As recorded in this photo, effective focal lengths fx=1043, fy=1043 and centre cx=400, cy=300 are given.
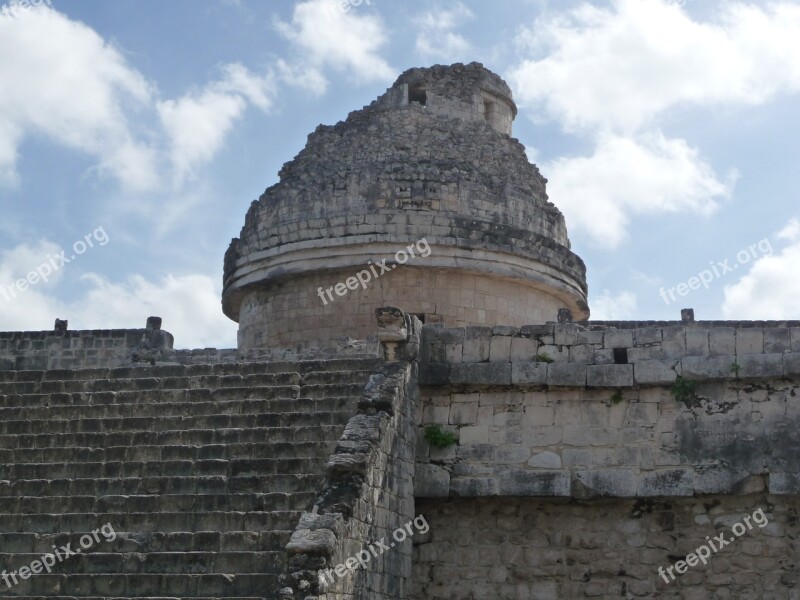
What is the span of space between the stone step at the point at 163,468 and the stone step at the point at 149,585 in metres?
1.54

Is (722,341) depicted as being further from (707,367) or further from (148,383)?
(148,383)

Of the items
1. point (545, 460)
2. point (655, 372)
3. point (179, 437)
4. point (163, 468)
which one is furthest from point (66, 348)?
point (655, 372)

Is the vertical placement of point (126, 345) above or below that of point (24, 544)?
above

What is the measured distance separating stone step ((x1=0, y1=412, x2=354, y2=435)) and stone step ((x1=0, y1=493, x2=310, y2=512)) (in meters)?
1.30

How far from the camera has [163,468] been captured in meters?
11.8

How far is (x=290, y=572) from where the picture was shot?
928cm

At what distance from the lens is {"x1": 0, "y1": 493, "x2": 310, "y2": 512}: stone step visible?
36.1 feet

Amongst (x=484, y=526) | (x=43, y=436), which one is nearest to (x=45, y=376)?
(x=43, y=436)

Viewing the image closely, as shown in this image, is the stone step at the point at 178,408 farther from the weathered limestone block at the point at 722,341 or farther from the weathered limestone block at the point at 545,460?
the weathered limestone block at the point at 722,341

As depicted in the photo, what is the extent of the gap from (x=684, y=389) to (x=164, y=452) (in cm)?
605

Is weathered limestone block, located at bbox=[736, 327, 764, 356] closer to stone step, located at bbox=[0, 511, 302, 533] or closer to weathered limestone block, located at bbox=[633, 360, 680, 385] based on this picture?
weathered limestone block, located at bbox=[633, 360, 680, 385]

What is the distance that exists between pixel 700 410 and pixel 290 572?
17.4 feet

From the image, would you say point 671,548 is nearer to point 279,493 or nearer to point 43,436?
point 279,493

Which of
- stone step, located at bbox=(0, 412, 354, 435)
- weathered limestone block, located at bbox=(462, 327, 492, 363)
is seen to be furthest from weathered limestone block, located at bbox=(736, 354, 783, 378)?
stone step, located at bbox=(0, 412, 354, 435)
